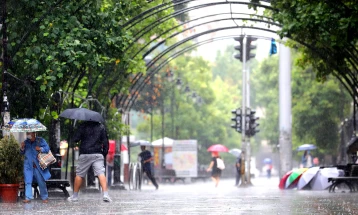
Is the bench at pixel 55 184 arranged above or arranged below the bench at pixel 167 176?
below

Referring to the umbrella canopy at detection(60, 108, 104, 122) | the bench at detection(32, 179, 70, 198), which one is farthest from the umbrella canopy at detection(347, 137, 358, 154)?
the umbrella canopy at detection(60, 108, 104, 122)

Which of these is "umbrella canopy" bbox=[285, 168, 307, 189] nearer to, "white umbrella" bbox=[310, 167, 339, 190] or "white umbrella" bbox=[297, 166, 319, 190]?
"white umbrella" bbox=[297, 166, 319, 190]

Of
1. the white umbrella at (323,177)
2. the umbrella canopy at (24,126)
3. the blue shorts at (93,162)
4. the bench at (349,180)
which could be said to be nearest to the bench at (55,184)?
the umbrella canopy at (24,126)

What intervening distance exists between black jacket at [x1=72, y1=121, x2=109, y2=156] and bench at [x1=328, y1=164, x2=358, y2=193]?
12027 millimetres

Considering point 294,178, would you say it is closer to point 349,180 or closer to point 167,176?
point 349,180

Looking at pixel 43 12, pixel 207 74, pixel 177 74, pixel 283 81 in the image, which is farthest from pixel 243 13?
pixel 207 74

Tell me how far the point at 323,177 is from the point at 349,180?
4.40m

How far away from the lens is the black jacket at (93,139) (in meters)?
21.3

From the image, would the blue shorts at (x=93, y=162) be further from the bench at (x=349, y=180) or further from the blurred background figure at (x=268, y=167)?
the blurred background figure at (x=268, y=167)

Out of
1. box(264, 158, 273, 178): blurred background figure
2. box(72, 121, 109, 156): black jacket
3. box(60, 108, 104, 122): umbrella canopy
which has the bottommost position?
box(72, 121, 109, 156): black jacket

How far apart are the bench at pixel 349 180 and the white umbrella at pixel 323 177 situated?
41.4 inches

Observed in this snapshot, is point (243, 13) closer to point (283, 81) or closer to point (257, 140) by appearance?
point (283, 81)

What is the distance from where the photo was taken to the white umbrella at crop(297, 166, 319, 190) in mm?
36906

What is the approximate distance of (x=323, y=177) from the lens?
3628 centimetres
